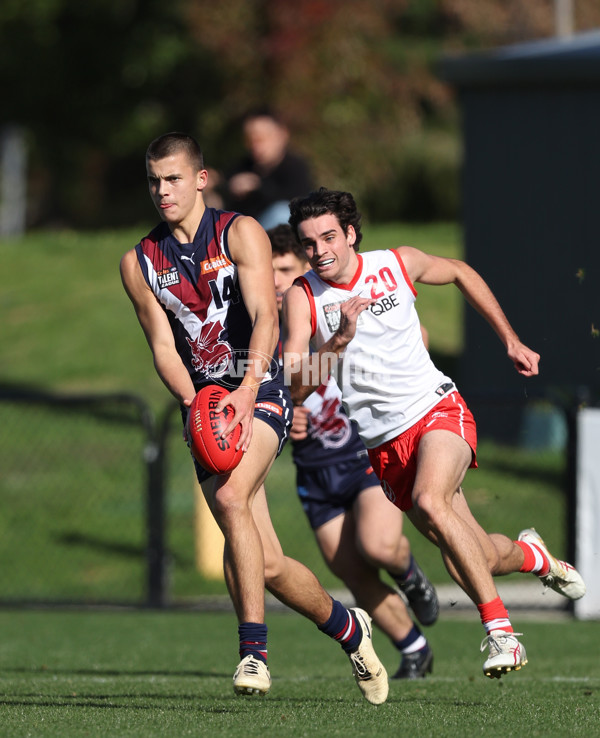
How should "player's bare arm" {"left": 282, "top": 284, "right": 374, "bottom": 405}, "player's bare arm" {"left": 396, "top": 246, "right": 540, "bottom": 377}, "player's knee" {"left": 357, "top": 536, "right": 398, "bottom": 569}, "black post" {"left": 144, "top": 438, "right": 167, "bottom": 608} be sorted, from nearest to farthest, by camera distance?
1. "player's bare arm" {"left": 282, "top": 284, "right": 374, "bottom": 405}
2. "player's bare arm" {"left": 396, "top": 246, "right": 540, "bottom": 377}
3. "player's knee" {"left": 357, "top": 536, "right": 398, "bottom": 569}
4. "black post" {"left": 144, "top": 438, "right": 167, "bottom": 608}

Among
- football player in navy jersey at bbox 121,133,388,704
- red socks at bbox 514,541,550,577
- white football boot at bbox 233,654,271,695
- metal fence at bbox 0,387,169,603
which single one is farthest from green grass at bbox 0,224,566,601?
white football boot at bbox 233,654,271,695

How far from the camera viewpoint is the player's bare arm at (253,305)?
5652 millimetres

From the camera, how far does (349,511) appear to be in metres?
7.63

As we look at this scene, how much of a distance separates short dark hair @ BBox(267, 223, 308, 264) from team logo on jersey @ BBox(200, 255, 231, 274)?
1.63 m

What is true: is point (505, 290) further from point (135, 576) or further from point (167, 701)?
point (167, 701)

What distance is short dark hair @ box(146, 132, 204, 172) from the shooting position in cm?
585

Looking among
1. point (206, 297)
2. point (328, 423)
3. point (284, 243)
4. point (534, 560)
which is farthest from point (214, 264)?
point (534, 560)

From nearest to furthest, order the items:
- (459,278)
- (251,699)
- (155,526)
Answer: (459,278)
(251,699)
(155,526)

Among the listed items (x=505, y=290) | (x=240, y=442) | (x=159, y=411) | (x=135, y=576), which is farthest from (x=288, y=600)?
(x=159, y=411)

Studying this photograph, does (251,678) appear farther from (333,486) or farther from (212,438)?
(333,486)

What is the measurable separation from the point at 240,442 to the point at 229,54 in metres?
21.1

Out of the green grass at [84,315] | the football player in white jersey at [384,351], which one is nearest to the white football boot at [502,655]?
the football player in white jersey at [384,351]

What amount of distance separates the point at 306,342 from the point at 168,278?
69 cm

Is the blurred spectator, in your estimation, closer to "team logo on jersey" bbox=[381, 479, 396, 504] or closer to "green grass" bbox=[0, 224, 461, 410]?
"team logo on jersey" bbox=[381, 479, 396, 504]
